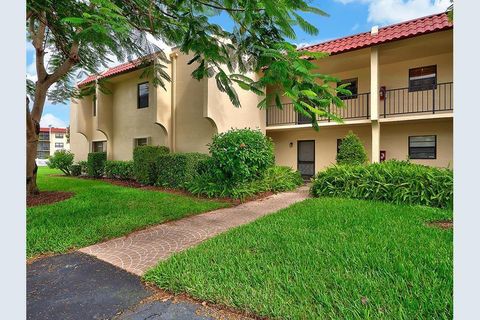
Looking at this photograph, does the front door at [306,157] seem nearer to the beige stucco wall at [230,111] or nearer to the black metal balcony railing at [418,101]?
the beige stucco wall at [230,111]

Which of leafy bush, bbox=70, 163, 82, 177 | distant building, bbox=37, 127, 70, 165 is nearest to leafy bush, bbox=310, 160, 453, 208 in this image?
leafy bush, bbox=70, 163, 82, 177

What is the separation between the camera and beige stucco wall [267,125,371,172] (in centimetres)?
1346

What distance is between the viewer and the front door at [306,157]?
578 inches

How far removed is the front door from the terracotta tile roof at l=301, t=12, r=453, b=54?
16.2 feet

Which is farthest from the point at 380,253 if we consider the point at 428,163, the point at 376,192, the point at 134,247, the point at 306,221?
the point at 428,163

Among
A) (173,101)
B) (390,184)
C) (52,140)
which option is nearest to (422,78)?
(390,184)

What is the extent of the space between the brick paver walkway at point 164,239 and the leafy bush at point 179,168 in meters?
3.36

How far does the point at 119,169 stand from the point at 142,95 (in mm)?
4340

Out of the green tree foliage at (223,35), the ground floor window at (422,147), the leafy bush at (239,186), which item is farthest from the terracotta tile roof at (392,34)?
the leafy bush at (239,186)

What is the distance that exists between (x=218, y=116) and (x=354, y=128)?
7078 mm

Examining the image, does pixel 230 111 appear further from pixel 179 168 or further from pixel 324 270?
pixel 324 270

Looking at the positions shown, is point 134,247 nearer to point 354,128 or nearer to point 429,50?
point 354,128

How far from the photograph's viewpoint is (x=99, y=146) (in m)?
18.4

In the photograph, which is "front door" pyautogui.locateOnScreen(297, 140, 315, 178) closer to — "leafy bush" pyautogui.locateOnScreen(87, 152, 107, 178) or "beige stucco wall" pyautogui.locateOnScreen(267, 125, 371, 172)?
"beige stucco wall" pyautogui.locateOnScreen(267, 125, 371, 172)
